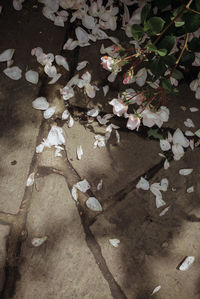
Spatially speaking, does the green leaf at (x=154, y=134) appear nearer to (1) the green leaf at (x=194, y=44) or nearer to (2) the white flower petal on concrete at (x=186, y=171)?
(2) the white flower petal on concrete at (x=186, y=171)

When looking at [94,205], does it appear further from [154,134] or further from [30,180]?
[154,134]

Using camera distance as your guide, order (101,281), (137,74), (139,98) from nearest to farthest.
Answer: (101,281), (139,98), (137,74)

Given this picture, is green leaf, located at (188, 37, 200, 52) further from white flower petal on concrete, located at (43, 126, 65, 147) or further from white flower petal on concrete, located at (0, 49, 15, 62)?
white flower petal on concrete, located at (0, 49, 15, 62)

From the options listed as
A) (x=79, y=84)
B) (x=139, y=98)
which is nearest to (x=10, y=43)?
(x=79, y=84)

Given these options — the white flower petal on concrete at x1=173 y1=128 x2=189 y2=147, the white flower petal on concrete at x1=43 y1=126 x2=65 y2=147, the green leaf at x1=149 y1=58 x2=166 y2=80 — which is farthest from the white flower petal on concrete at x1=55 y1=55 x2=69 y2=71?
the white flower petal on concrete at x1=173 y1=128 x2=189 y2=147

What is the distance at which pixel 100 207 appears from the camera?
1177 mm

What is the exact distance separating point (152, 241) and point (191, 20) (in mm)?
749

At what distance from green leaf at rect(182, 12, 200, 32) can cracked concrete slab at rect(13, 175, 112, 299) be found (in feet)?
2.25

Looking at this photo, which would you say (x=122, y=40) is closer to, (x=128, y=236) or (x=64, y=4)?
(x=64, y=4)

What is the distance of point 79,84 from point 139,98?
253 mm

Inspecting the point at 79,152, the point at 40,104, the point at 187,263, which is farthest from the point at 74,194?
the point at 187,263

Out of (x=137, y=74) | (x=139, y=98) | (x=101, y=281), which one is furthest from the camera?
(x=137, y=74)

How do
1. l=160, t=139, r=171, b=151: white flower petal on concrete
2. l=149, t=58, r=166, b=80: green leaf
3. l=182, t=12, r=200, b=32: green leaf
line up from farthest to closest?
l=160, t=139, r=171, b=151: white flower petal on concrete → l=149, t=58, r=166, b=80: green leaf → l=182, t=12, r=200, b=32: green leaf

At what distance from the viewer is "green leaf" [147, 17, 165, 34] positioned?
941 millimetres
